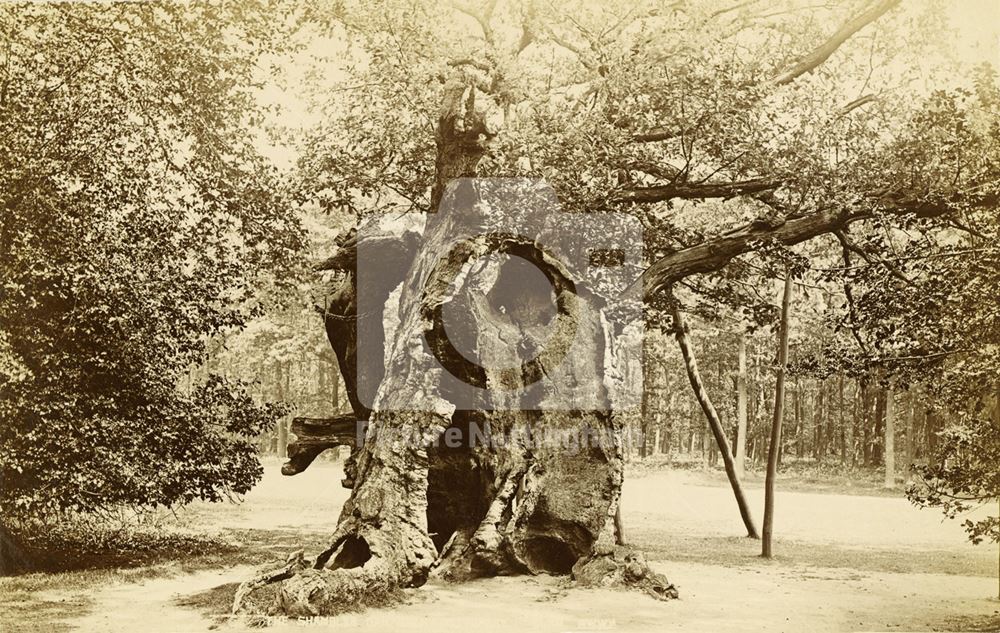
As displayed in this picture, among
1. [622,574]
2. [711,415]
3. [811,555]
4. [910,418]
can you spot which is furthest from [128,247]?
[910,418]

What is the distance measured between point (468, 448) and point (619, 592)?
1.90m

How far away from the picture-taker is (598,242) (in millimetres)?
9281

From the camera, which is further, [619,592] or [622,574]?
[622,574]

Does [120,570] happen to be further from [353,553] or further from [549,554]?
[549,554]

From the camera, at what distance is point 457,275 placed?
26.7 ft

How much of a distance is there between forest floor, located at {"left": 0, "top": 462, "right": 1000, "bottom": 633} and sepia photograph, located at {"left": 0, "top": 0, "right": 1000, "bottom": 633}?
50mm

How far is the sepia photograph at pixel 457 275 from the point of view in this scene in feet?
22.3

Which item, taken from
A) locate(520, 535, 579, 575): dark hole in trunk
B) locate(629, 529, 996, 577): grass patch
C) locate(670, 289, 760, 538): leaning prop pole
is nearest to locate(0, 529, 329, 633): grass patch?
locate(520, 535, 579, 575): dark hole in trunk

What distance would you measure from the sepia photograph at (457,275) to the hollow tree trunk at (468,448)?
1.3 inches

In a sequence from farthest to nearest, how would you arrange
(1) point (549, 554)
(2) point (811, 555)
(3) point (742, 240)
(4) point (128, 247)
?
1. (2) point (811, 555)
2. (3) point (742, 240)
3. (4) point (128, 247)
4. (1) point (549, 554)

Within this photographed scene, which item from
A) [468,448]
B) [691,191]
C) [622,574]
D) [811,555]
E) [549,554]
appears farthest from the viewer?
[811,555]

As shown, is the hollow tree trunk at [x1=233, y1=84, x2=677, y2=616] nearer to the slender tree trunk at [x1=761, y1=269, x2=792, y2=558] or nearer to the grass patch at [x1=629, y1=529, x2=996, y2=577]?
the slender tree trunk at [x1=761, y1=269, x2=792, y2=558]

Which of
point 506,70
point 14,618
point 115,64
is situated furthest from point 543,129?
point 14,618

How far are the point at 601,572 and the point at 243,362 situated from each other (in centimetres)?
479
